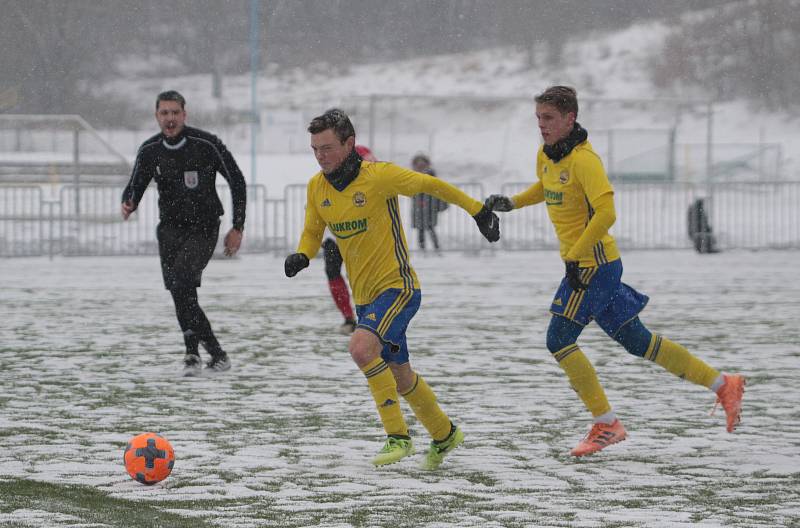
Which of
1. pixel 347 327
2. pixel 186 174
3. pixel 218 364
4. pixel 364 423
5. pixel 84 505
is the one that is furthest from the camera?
pixel 347 327

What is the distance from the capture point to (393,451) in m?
6.59

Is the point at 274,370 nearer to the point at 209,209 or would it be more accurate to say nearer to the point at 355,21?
the point at 209,209

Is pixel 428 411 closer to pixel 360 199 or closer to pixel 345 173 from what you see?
pixel 360 199

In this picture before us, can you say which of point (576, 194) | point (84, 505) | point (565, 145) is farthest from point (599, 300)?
point (84, 505)

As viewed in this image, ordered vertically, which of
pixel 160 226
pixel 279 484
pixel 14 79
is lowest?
pixel 279 484

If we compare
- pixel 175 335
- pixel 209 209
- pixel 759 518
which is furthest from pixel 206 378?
pixel 759 518

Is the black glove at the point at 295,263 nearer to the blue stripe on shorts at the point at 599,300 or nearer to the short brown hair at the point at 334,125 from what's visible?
the short brown hair at the point at 334,125

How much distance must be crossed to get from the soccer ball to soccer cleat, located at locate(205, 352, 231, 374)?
3.93m

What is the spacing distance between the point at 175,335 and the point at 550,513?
290 inches

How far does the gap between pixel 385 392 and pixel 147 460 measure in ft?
3.81

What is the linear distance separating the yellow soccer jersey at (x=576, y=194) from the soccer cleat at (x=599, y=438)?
77 cm

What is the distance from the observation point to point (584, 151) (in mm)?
6988

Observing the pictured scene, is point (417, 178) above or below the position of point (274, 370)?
above

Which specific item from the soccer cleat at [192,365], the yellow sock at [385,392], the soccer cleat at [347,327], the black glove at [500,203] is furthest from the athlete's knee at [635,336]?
the soccer cleat at [347,327]
